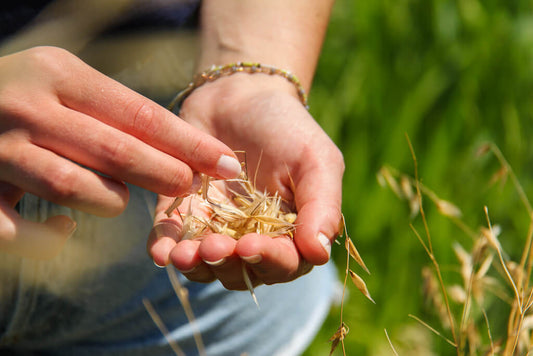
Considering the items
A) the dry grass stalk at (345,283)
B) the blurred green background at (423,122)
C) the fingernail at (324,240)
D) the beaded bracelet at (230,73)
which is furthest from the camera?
the blurred green background at (423,122)

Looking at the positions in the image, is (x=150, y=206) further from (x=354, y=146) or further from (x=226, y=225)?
(x=354, y=146)

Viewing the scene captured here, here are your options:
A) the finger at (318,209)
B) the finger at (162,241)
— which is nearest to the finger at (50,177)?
the finger at (162,241)

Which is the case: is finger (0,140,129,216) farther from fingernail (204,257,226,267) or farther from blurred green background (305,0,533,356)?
blurred green background (305,0,533,356)

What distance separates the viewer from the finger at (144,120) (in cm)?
60

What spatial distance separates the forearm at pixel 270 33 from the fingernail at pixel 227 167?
34cm

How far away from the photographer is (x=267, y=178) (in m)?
0.84

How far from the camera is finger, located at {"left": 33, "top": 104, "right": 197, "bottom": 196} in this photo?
58 centimetres

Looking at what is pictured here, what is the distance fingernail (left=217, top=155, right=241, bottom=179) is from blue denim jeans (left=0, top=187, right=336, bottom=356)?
26 centimetres

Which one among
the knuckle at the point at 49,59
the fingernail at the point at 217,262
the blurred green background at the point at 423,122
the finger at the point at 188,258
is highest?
the knuckle at the point at 49,59

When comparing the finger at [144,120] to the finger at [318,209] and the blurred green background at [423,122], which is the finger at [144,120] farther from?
the blurred green background at [423,122]

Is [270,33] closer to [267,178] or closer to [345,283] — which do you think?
[267,178]

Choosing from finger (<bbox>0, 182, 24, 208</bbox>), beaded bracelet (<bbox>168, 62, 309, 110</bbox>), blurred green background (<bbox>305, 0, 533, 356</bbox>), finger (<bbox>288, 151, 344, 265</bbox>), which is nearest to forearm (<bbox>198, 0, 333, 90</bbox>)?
beaded bracelet (<bbox>168, 62, 309, 110</bbox>)

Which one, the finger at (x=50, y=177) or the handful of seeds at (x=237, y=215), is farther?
the handful of seeds at (x=237, y=215)

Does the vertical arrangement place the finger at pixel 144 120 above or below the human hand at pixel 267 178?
above
